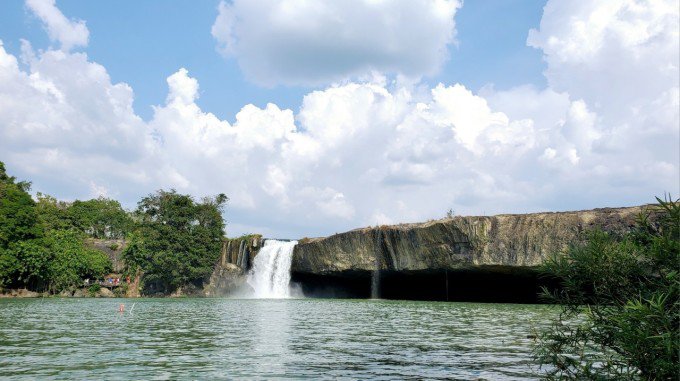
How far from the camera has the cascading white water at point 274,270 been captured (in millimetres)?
62062

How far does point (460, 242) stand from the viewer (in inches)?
1863

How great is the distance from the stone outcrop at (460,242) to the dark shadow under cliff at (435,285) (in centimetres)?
174

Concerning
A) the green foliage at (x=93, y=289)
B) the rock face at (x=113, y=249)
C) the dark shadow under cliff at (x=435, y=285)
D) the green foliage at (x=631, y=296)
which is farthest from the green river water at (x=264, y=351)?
the rock face at (x=113, y=249)

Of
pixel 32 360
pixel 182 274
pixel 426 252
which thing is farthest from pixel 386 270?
pixel 32 360

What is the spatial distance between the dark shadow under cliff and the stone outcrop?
1744 mm

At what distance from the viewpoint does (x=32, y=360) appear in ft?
41.6

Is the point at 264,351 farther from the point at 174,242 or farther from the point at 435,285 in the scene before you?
the point at 174,242

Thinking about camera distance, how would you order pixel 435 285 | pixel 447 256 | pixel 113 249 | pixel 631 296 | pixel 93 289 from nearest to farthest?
pixel 631 296 → pixel 447 256 → pixel 435 285 → pixel 93 289 → pixel 113 249

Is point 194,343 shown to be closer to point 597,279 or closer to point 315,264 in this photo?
point 597,279

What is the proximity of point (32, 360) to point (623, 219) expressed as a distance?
37927mm

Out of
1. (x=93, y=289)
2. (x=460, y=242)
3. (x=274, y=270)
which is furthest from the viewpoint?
(x=93, y=289)

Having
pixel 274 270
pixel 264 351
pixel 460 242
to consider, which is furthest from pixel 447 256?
pixel 264 351

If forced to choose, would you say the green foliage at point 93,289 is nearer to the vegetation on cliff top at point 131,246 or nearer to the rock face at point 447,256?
the vegetation on cliff top at point 131,246

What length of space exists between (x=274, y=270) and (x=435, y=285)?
18311 millimetres
